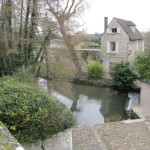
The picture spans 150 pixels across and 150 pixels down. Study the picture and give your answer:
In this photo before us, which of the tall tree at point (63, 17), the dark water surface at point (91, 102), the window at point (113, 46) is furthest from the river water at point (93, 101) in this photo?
the window at point (113, 46)

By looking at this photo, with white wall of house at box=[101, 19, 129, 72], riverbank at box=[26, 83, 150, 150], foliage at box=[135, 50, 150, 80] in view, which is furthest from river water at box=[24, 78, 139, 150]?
white wall of house at box=[101, 19, 129, 72]

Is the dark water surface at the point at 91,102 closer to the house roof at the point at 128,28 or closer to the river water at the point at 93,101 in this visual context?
the river water at the point at 93,101

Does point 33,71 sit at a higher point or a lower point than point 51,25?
lower

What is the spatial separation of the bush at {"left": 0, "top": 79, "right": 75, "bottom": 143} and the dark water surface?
13.2 feet

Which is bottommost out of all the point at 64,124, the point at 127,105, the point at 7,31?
the point at 127,105

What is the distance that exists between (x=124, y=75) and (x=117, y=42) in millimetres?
6081

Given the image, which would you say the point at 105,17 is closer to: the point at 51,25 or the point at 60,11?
the point at 60,11

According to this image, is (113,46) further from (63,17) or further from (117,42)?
(63,17)

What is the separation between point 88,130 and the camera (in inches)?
292

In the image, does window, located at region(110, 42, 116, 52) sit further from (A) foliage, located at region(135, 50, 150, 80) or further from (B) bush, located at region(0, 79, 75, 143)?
(B) bush, located at region(0, 79, 75, 143)

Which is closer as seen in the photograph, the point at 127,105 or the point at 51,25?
the point at 51,25

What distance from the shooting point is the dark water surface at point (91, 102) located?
34.1ft

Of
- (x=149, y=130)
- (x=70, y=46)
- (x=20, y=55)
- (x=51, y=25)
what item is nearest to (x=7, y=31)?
(x=20, y=55)

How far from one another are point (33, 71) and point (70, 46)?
12.6 feet
